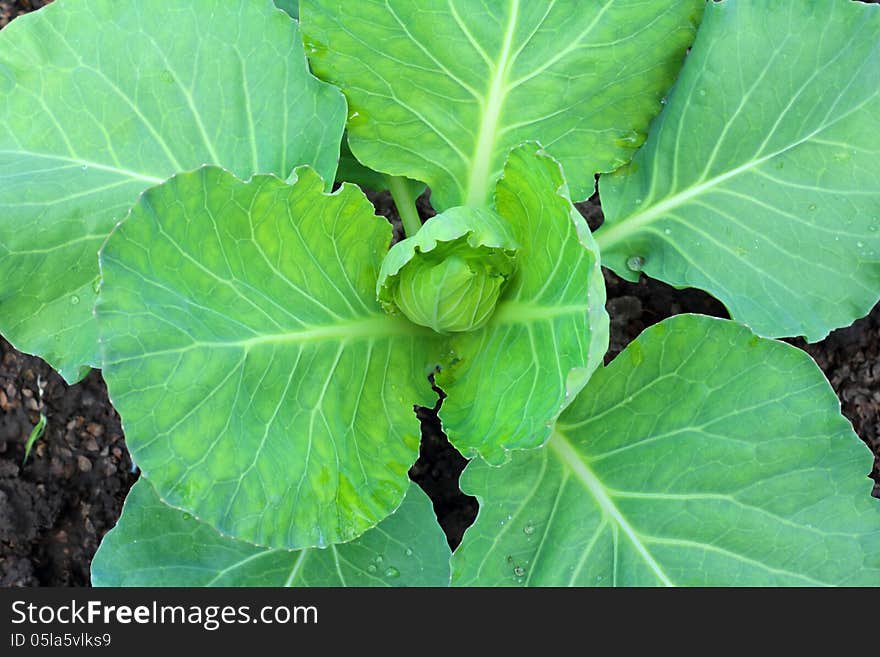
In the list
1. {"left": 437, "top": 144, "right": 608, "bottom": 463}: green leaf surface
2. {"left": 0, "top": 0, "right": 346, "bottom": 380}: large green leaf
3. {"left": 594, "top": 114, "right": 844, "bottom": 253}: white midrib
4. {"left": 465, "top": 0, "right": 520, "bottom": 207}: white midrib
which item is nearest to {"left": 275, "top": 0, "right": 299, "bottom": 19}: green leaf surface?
{"left": 0, "top": 0, "right": 346, "bottom": 380}: large green leaf

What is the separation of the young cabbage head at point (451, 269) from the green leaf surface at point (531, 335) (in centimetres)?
5

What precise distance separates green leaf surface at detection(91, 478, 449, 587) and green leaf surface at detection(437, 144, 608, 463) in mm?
301

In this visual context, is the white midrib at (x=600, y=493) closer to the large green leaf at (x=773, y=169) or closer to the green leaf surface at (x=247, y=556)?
the green leaf surface at (x=247, y=556)

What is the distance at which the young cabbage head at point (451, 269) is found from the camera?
1.34m

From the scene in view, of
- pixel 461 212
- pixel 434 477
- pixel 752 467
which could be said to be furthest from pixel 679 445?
pixel 434 477

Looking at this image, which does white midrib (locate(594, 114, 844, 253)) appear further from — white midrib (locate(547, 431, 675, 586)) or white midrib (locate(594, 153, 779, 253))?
white midrib (locate(547, 431, 675, 586))

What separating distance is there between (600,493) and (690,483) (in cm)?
16

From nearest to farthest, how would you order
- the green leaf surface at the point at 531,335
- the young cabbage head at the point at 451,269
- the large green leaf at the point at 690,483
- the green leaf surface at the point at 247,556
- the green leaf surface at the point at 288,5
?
the green leaf surface at the point at 531,335
the young cabbage head at the point at 451,269
the large green leaf at the point at 690,483
the green leaf surface at the point at 247,556
the green leaf surface at the point at 288,5

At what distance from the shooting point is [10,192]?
1510mm

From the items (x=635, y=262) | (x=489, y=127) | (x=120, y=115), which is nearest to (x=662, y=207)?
(x=635, y=262)

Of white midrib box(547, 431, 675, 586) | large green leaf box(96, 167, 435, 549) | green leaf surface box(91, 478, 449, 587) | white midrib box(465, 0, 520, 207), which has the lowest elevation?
green leaf surface box(91, 478, 449, 587)

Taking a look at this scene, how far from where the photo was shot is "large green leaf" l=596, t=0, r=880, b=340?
5.03ft

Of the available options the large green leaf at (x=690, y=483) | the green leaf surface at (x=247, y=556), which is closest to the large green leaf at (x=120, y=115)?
the green leaf surface at (x=247, y=556)

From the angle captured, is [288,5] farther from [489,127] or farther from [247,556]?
[247,556]
